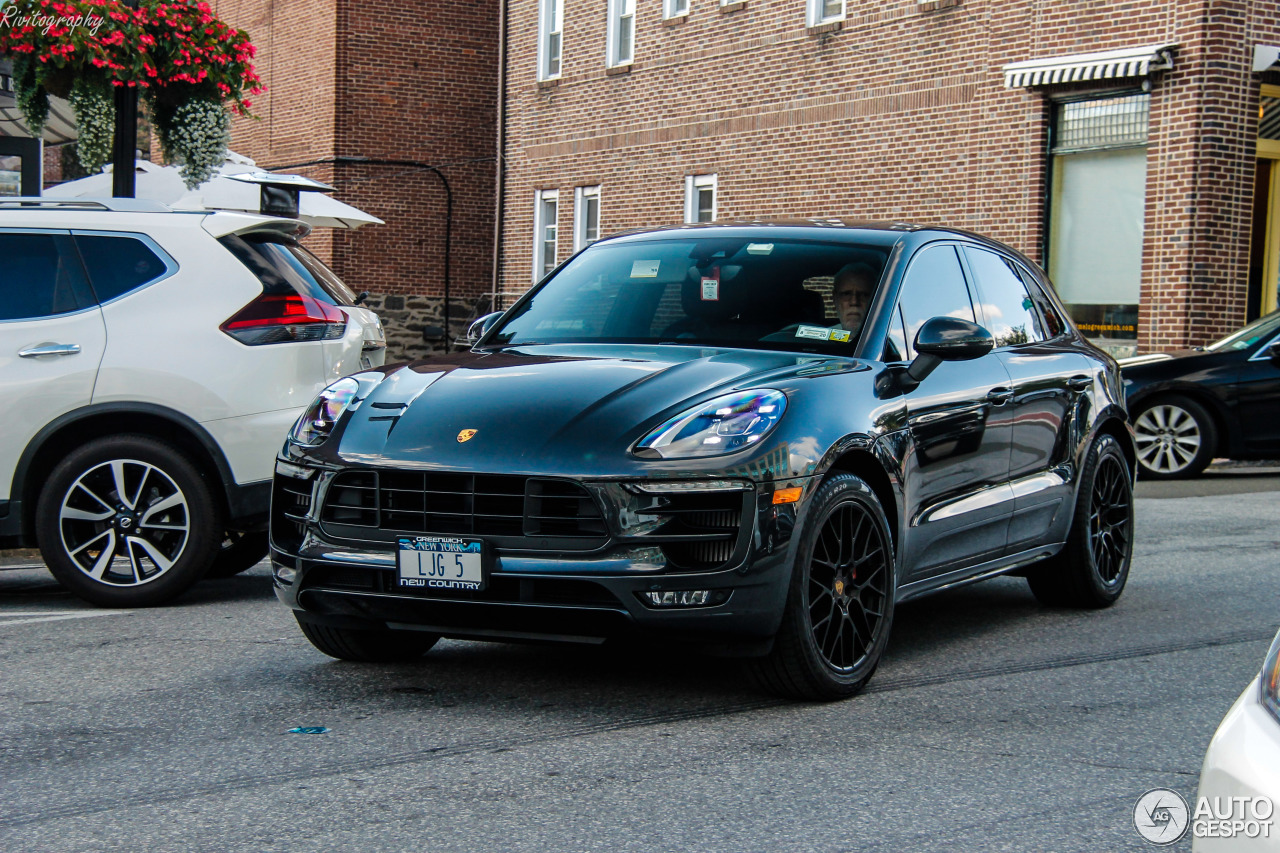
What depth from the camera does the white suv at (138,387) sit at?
7.15 m

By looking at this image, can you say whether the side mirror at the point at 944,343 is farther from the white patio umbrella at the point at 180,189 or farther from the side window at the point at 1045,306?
the white patio umbrella at the point at 180,189

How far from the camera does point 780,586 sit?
4.90 metres

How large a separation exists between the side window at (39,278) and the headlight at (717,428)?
11.7 feet

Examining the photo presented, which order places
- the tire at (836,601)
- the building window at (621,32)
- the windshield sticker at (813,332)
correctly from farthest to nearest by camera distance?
1. the building window at (621,32)
2. the windshield sticker at (813,332)
3. the tire at (836,601)

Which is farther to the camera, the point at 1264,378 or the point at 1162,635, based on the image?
the point at 1264,378

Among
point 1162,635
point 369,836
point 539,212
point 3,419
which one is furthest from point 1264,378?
point 539,212

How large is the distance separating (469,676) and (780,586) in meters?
1.36

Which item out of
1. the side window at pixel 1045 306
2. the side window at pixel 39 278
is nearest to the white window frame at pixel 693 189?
the side window at pixel 1045 306

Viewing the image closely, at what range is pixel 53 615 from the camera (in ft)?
23.3

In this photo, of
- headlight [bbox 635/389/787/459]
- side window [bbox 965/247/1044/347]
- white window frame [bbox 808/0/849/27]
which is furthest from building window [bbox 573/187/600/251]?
headlight [bbox 635/389/787/459]

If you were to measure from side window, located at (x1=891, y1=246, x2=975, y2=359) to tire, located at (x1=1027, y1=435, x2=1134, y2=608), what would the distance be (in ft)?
3.90

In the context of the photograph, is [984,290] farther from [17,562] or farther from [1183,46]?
[1183,46]

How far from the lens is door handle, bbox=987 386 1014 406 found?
20.8ft

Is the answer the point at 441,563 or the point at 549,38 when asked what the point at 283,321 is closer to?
the point at 441,563
